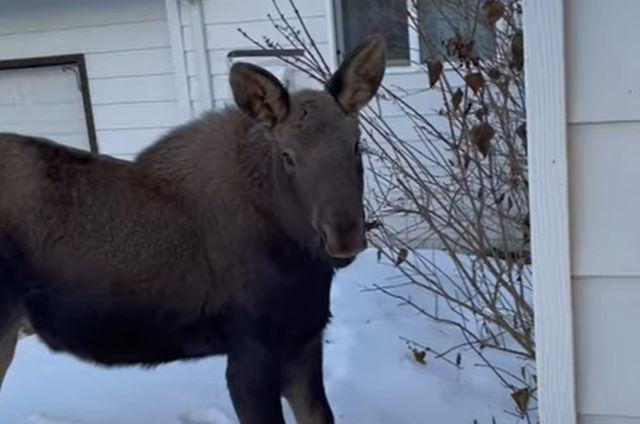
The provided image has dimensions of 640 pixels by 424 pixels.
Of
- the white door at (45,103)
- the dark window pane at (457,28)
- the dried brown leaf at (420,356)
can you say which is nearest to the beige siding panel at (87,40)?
the white door at (45,103)

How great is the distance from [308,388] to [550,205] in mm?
1420

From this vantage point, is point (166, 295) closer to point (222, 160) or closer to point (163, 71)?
point (222, 160)

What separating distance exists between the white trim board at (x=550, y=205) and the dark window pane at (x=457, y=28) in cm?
168

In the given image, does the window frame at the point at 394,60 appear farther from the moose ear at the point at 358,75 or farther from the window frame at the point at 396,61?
the moose ear at the point at 358,75

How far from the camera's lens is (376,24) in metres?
6.17

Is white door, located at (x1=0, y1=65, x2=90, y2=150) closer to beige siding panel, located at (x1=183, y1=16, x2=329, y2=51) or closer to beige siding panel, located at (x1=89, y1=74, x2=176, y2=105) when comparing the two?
beige siding panel, located at (x1=89, y1=74, x2=176, y2=105)

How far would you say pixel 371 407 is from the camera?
358cm

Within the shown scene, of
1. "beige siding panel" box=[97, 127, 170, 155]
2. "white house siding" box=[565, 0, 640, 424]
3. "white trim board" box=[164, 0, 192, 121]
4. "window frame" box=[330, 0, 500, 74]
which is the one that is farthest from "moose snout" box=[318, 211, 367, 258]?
"beige siding panel" box=[97, 127, 170, 155]

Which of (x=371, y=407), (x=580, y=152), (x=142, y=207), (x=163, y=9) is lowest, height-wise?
(x=371, y=407)

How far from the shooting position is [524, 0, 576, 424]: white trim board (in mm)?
1823

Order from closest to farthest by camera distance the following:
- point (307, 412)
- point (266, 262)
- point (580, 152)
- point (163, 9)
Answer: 1. point (580, 152)
2. point (266, 262)
3. point (307, 412)
4. point (163, 9)

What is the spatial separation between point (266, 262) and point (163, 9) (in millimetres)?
4486

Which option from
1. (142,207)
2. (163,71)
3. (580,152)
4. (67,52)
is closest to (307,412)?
(142,207)

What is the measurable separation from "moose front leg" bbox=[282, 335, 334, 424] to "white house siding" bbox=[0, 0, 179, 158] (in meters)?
4.13
